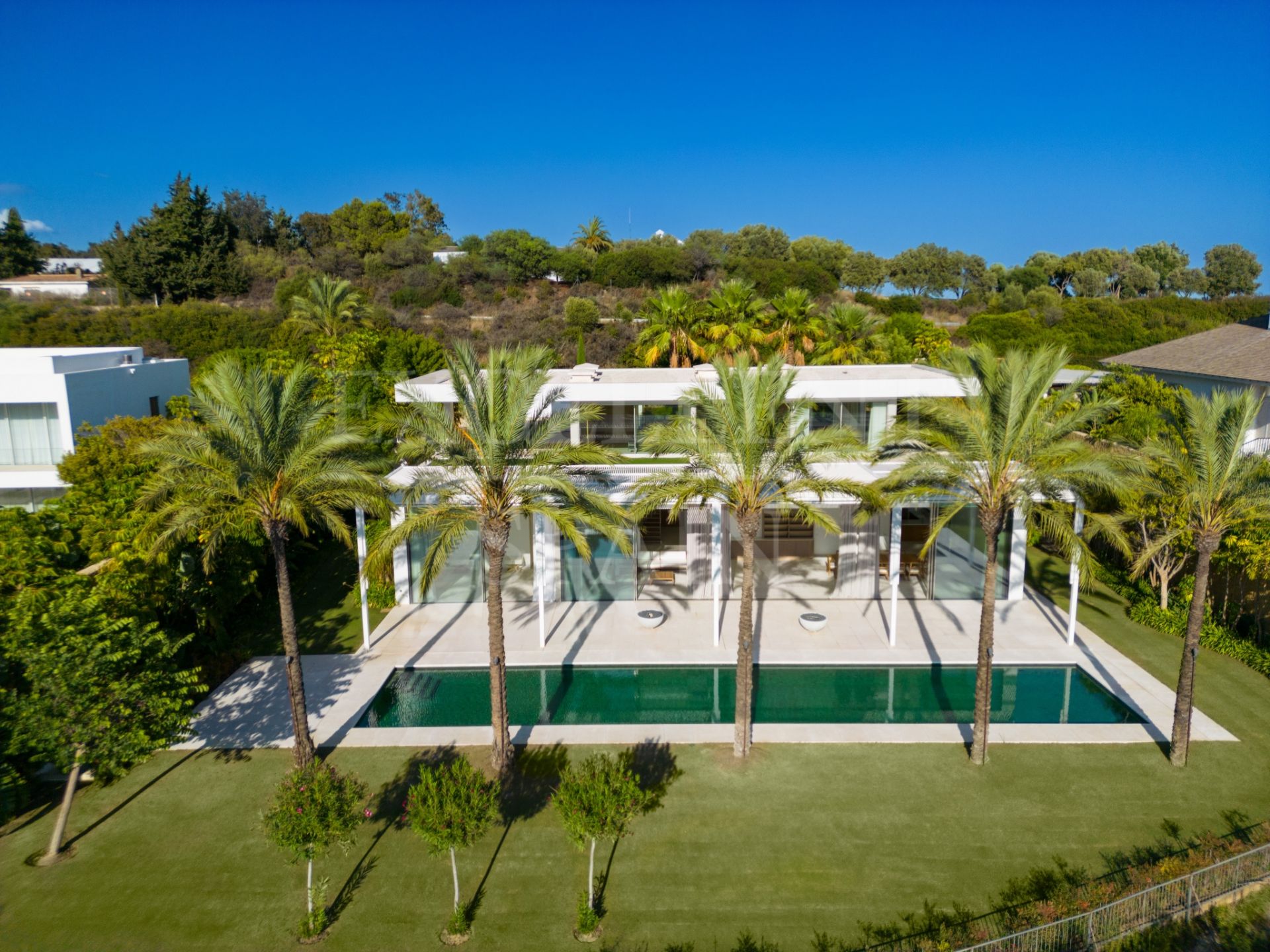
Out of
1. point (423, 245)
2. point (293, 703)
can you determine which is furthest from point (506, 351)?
point (423, 245)

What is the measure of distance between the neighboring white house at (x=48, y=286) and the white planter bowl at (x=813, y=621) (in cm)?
7037

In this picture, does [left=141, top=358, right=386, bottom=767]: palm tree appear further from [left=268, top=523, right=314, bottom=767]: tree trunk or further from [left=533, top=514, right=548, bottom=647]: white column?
[left=533, top=514, right=548, bottom=647]: white column

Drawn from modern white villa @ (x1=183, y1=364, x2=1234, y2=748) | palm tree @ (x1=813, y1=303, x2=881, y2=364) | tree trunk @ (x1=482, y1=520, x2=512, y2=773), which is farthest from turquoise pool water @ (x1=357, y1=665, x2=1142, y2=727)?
palm tree @ (x1=813, y1=303, x2=881, y2=364)

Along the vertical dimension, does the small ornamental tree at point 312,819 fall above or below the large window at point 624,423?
below

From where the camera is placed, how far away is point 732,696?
1652cm

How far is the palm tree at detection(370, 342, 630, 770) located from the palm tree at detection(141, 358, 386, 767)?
124 centimetres

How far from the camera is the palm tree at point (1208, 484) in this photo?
12656 mm

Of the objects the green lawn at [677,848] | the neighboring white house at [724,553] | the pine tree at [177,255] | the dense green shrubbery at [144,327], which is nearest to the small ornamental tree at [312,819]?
the green lawn at [677,848]

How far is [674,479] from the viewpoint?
1413cm

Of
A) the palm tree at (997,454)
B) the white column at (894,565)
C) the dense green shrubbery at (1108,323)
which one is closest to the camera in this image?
the palm tree at (997,454)

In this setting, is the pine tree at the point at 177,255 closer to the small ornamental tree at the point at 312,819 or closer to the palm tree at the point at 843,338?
the palm tree at the point at 843,338

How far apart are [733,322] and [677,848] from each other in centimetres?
2245

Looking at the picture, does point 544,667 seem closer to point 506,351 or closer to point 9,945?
point 506,351

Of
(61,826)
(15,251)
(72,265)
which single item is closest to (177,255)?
(15,251)
